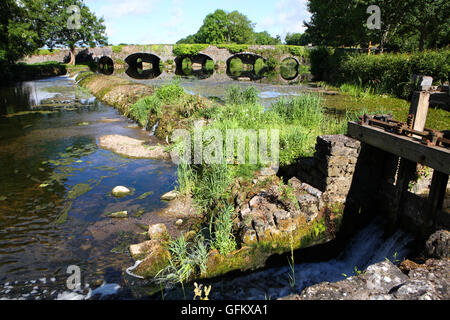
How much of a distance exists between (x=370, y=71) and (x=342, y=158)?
16.4 metres

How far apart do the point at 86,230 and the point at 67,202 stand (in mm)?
1532

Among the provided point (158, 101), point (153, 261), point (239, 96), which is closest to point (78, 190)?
point (153, 261)

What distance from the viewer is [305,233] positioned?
5344mm

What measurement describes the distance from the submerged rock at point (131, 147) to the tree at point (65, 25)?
35854 mm

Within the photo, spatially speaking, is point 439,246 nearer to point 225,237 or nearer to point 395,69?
point 225,237

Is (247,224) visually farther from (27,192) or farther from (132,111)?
(132,111)

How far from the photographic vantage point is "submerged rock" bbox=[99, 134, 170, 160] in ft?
34.1

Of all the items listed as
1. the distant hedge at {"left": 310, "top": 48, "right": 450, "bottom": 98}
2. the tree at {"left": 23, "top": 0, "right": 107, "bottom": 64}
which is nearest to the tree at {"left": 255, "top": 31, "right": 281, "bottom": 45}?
the tree at {"left": 23, "top": 0, "right": 107, "bottom": 64}

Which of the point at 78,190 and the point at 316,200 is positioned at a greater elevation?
the point at 316,200

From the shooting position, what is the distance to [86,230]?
608 centimetres

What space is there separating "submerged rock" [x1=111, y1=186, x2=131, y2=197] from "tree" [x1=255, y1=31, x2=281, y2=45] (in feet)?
327

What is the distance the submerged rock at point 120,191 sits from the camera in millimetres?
7547

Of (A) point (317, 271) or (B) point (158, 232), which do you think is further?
(B) point (158, 232)
